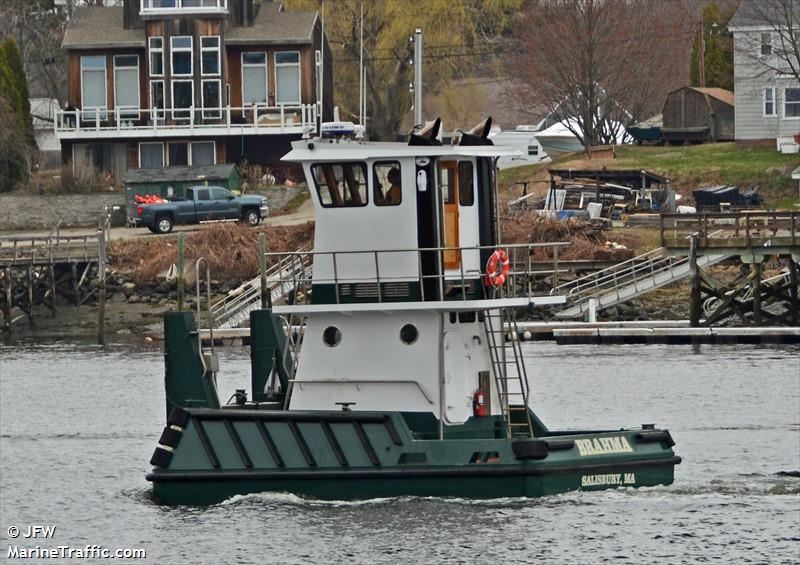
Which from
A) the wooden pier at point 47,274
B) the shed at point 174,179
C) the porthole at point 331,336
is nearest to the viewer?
the porthole at point 331,336

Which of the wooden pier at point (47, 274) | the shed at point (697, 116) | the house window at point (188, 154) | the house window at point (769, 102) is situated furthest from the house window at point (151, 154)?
the house window at point (769, 102)

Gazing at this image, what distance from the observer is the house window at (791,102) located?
74062 mm

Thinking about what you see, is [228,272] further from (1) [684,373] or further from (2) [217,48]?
(1) [684,373]

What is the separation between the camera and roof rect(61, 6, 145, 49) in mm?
74188

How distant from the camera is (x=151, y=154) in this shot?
73.8 m

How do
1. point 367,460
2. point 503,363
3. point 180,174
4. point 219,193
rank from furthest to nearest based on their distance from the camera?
point 180,174, point 219,193, point 503,363, point 367,460

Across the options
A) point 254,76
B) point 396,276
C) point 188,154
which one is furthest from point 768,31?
point 396,276

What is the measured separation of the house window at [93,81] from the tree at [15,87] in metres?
2.51

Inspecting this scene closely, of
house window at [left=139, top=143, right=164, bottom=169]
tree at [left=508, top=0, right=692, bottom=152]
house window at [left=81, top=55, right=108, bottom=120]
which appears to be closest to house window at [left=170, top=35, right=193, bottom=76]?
house window at [left=81, top=55, right=108, bottom=120]

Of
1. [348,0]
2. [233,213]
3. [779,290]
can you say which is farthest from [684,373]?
[348,0]

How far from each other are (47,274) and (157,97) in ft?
50.6

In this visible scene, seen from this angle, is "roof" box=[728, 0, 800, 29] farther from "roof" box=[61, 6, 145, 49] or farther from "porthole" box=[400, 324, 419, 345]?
"porthole" box=[400, 324, 419, 345]

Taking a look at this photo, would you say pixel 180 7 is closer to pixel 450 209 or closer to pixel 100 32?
pixel 100 32

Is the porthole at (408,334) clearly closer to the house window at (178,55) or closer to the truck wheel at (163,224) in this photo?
the truck wheel at (163,224)
